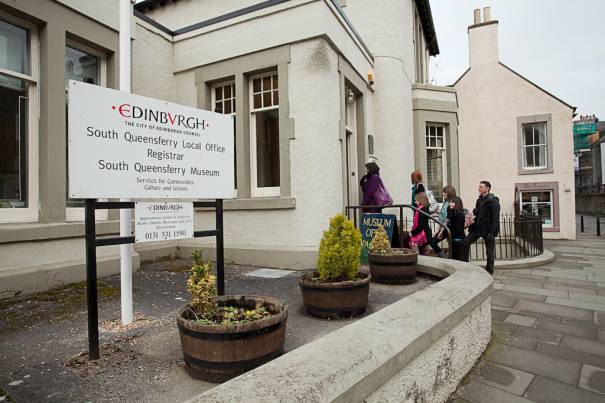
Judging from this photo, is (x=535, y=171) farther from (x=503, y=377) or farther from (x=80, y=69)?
(x=80, y=69)

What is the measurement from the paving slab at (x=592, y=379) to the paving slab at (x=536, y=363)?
0.05m

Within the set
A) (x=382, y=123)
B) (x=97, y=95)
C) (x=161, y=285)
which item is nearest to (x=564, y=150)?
(x=382, y=123)

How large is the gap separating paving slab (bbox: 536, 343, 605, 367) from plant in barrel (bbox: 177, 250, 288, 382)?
3.14 metres

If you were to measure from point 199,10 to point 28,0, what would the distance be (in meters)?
5.47

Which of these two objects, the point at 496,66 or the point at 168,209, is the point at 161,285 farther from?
the point at 496,66

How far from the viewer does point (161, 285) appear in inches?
195

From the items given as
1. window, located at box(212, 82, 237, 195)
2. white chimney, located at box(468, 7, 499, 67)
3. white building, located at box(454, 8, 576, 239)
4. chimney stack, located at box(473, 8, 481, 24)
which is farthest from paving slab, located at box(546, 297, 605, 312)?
chimney stack, located at box(473, 8, 481, 24)

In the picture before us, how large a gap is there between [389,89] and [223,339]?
8.62 metres

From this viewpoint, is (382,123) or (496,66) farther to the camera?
(496,66)

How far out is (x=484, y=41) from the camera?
15477 mm

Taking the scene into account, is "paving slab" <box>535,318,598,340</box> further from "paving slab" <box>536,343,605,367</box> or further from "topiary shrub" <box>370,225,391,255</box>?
"topiary shrub" <box>370,225,391,255</box>

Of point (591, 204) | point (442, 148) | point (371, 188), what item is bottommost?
point (591, 204)

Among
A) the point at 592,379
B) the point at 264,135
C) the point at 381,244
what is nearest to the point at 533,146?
the point at 264,135

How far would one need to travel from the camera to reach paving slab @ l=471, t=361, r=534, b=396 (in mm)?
3119
